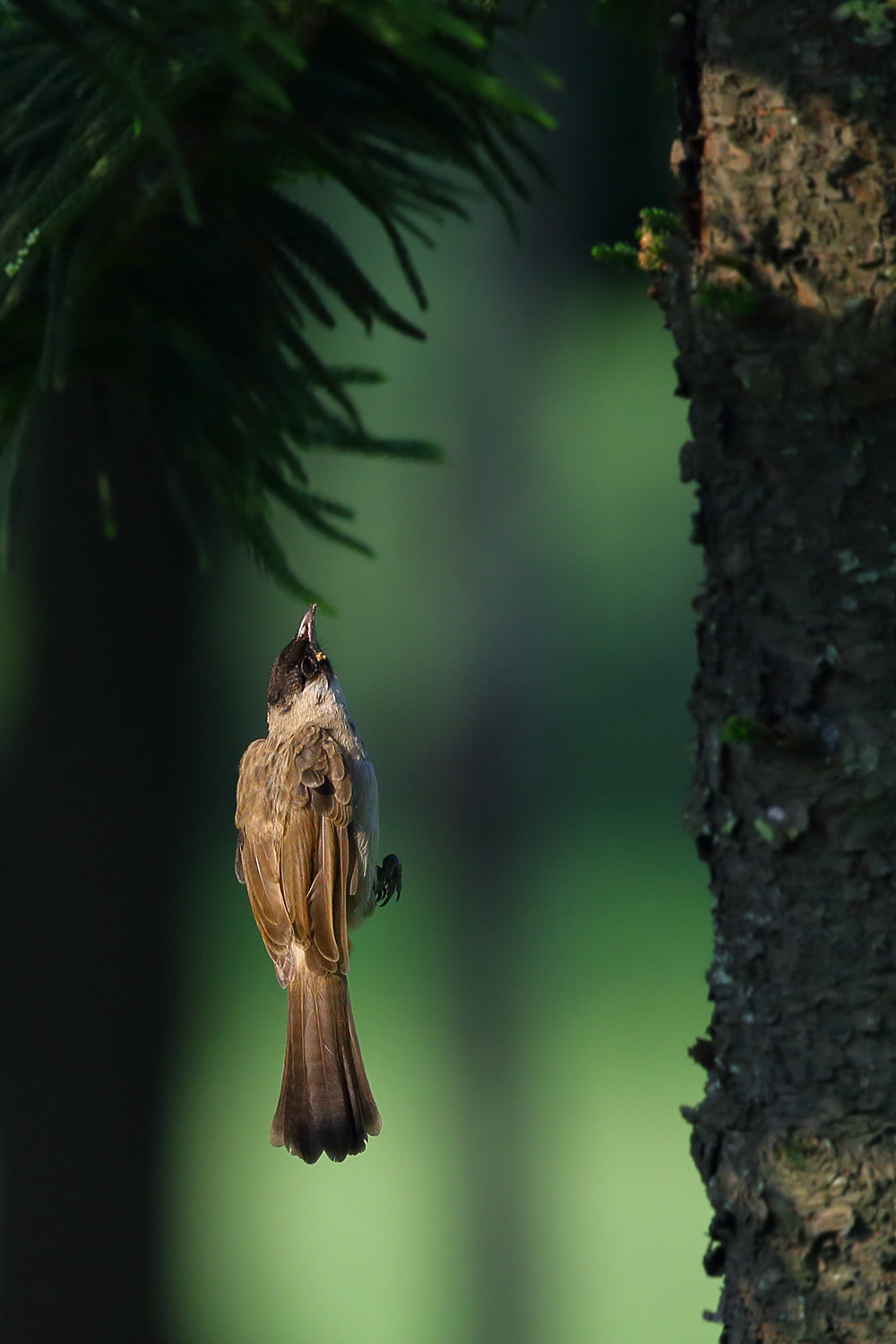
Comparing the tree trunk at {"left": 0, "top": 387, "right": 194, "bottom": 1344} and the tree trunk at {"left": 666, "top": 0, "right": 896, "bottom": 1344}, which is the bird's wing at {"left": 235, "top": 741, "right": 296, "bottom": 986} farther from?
the tree trunk at {"left": 0, "top": 387, "right": 194, "bottom": 1344}

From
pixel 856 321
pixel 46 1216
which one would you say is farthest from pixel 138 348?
pixel 46 1216

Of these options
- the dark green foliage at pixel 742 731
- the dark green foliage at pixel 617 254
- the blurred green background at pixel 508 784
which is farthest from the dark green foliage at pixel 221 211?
the blurred green background at pixel 508 784

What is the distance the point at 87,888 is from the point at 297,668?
2.46 meters

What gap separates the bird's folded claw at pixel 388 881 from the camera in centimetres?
126

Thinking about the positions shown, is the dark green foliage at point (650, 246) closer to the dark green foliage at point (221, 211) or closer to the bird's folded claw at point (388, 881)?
the dark green foliage at point (221, 211)

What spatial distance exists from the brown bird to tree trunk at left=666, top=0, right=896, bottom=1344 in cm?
37

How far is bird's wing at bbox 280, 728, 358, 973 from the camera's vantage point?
1146 millimetres

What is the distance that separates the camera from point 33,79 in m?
1.55

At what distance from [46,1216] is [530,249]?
5.20m

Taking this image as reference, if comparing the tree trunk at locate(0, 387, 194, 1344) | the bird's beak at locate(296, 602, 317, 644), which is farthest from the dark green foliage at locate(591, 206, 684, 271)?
the tree trunk at locate(0, 387, 194, 1344)

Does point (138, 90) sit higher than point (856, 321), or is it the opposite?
point (856, 321)

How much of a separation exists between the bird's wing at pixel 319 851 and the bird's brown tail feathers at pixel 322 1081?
26 mm

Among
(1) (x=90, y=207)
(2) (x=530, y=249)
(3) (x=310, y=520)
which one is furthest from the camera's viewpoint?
(2) (x=530, y=249)

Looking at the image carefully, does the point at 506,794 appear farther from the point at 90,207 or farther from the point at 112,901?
the point at 90,207
